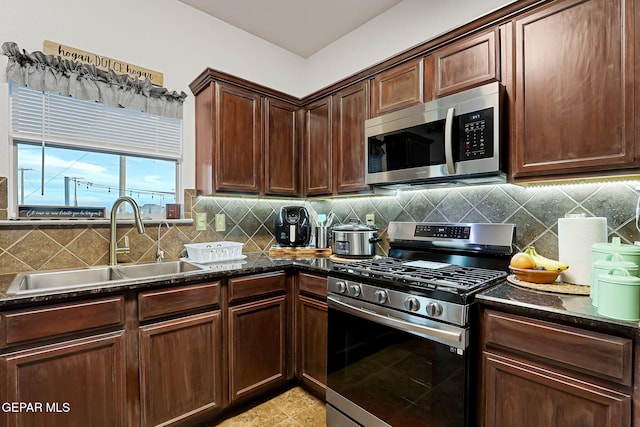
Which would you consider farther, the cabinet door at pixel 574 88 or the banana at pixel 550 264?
the banana at pixel 550 264

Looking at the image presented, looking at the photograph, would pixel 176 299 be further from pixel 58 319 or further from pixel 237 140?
pixel 237 140

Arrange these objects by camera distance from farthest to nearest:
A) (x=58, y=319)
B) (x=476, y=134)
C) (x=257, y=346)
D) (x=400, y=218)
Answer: (x=400, y=218) < (x=257, y=346) < (x=476, y=134) < (x=58, y=319)

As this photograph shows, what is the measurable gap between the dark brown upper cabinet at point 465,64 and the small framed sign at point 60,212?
7.39 feet

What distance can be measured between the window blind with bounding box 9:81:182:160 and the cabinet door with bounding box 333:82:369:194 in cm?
125

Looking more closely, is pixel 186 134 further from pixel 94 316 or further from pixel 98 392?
pixel 98 392

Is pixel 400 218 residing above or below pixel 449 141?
below

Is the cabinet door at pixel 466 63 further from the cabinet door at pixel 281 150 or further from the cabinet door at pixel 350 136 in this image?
the cabinet door at pixel 281 150

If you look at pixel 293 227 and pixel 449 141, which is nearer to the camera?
pixel 449 141

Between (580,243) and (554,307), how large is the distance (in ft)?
1.63

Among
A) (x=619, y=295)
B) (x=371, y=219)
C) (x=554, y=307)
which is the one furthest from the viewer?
(x=371, y=219)

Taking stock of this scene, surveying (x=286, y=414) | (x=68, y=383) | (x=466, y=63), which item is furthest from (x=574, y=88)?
(x=68, y=383)


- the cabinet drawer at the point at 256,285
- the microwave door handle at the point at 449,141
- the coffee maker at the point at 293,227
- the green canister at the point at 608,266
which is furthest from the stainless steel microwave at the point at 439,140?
the cabinet drawer at the point at 256,285

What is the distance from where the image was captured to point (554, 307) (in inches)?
42.1

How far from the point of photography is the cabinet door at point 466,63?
1596mm
